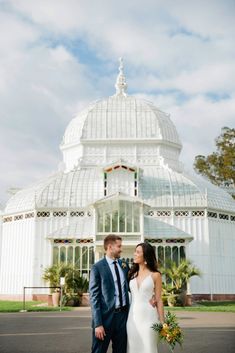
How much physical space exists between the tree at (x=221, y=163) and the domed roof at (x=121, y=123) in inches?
166

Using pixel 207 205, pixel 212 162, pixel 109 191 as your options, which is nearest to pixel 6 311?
pixel 109 191

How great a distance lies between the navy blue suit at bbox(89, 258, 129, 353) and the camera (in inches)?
231

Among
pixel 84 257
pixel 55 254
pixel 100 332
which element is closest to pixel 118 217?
pixel 84 257

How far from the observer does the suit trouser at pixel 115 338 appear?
19.3 ft

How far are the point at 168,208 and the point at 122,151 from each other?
26.5ft

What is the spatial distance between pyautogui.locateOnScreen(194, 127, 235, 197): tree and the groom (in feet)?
124

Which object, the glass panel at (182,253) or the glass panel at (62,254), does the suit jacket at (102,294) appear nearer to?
the glass panel at (182,253)

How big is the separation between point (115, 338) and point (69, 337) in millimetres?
6179

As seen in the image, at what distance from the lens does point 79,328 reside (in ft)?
45.8

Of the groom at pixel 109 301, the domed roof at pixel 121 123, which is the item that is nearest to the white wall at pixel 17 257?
the domed roof at pixel 121 123

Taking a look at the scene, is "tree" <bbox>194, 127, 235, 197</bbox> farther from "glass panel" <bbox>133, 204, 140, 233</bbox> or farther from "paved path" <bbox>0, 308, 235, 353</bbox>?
"paved path" <bbox>0, 308, 235, 353</bbox>

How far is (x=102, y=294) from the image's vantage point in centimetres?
602

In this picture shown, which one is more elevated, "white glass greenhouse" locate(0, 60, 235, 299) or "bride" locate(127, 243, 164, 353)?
"white glass greenhouse" locate(0, 60, 235, 299)

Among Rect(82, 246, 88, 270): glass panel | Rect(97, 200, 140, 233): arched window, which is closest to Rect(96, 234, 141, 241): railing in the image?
Rect(97, 200, 140, 233): arched window
